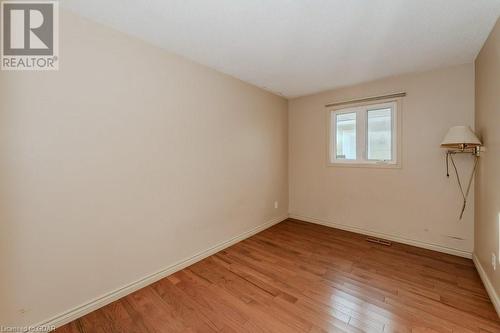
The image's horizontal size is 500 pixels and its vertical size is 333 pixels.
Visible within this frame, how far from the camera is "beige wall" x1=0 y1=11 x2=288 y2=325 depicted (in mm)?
1479

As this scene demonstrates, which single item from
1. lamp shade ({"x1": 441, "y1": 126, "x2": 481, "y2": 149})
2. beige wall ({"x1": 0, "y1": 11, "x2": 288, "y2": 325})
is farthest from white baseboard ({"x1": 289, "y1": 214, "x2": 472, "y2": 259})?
beige wall ({"x1": 0, "y1": 11, "x2": 288, "y2": 325})

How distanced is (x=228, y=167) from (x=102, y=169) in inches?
60.4

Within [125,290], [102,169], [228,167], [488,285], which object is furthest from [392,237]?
[102,169]

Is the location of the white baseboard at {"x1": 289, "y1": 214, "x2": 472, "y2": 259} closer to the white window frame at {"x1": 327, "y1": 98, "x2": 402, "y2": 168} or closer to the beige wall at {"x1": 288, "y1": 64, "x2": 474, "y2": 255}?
the beige wall at {"x1": 288, "y1": 64, "x2": 474, "y2": 255}

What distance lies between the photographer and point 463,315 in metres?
1.69

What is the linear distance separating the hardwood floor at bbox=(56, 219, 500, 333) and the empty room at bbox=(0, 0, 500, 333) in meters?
0.02

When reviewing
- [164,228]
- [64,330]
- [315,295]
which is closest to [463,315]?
[315,295]

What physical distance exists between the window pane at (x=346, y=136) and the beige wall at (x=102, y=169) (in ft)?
6.67

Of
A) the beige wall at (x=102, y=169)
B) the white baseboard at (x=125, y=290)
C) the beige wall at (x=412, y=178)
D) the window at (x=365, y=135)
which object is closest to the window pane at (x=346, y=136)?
the window at (x=365, y=135)

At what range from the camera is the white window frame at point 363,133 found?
122 inches

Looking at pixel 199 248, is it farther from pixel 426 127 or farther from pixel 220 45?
pixel 426 127

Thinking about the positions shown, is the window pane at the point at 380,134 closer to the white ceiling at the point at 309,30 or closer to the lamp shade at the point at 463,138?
the white ceiling at the point at 309,30

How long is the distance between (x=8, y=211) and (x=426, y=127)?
14.3 ft

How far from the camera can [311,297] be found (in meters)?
1.93
